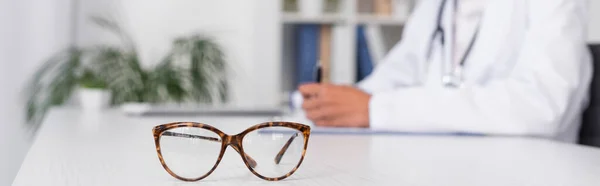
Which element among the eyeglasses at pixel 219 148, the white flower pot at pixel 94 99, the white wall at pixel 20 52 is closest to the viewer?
the eyeglasses at pixel 219 148

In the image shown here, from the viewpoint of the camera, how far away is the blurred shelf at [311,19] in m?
3.38

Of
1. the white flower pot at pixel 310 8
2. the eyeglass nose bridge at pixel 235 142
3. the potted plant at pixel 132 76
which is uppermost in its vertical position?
the white flower pot at pixel 310 8

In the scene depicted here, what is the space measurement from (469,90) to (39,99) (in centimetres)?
235

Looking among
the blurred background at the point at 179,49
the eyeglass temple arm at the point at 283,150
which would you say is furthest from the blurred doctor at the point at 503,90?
the blurred background at the point at 179,49

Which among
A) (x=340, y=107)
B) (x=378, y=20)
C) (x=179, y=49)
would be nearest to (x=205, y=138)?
(x=340, y=107)

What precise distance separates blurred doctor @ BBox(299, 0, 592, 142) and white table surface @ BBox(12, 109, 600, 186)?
0.22 ft

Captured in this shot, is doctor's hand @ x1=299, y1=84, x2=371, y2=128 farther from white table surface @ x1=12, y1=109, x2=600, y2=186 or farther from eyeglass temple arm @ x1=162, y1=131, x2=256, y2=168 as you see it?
eyeglass temple arm @ x1=162, y1=131, x2=256, y2=168

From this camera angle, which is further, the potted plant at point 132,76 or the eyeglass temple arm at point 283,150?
the potted plant at point 132,76

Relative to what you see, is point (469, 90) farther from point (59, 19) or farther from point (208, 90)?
point (59, 19)

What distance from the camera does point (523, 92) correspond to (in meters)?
1.26

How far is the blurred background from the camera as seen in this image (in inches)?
119

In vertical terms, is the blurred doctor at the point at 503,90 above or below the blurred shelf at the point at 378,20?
below

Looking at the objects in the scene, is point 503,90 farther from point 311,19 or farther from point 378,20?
point 378,20

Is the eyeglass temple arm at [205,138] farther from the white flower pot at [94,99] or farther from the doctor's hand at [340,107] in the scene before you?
the white flower pot at [94,99]
